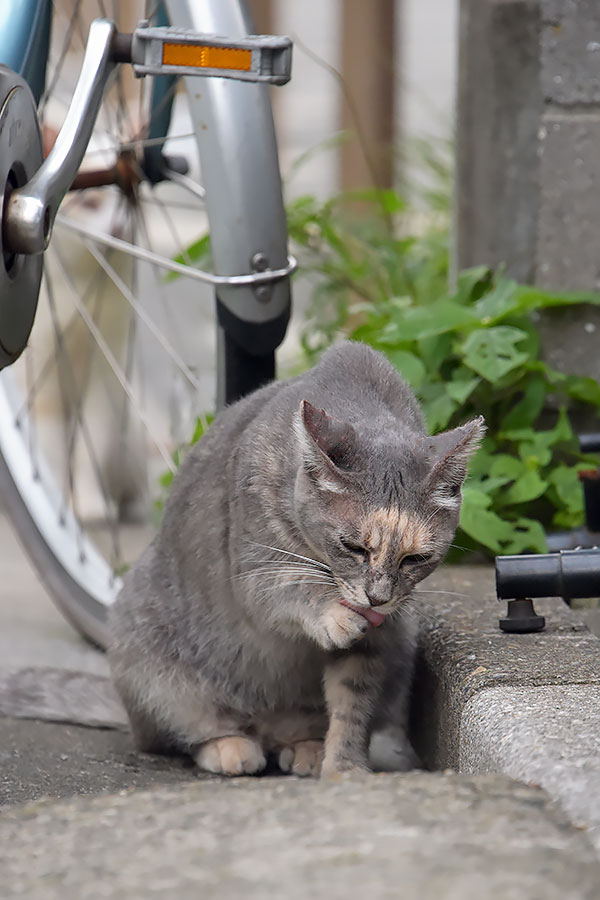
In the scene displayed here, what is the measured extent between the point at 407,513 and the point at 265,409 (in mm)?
411

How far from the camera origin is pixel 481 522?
251cm

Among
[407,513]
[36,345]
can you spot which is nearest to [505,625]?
[407,513]

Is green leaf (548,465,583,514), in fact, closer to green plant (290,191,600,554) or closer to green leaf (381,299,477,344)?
green plant (290,191,600,554)

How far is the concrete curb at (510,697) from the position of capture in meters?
1.37

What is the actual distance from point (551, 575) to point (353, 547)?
1.08 feet

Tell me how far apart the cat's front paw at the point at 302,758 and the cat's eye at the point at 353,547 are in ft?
1.59

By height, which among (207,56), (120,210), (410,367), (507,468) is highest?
(207,56)

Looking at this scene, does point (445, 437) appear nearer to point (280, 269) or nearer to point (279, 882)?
point (280, 269)

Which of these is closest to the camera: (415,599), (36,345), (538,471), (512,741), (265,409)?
(512,741)

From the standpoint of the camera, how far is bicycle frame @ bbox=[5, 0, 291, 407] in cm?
218

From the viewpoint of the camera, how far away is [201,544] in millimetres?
Result: 2150

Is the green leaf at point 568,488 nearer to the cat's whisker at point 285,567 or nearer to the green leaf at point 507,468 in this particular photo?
the green leaf at point 507,468

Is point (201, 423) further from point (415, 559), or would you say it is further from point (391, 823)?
point (391, 823)

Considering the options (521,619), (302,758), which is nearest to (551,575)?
(521,619)
